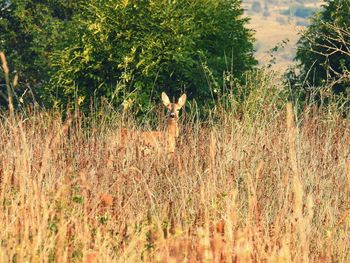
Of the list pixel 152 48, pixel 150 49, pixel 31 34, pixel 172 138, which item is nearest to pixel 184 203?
pixel 172 138

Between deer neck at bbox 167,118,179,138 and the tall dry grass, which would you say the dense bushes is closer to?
deer neck at bbox 167,118,179,138

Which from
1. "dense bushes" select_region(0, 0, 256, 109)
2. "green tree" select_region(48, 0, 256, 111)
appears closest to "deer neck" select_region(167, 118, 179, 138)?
"dense bushes" select_region(0, 0, 256, 109)

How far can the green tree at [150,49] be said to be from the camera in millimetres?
17391

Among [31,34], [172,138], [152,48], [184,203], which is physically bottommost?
[31,34]

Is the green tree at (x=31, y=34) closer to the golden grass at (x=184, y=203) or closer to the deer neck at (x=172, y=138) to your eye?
the deer neck at (x=172, y=138)

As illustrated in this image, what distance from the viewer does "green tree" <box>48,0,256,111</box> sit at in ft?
57.1

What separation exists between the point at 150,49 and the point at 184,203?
39.4ft

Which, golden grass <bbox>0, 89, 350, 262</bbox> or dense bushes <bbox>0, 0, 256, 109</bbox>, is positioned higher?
golden grass <bbox>0, 89, 350, 262</bbox>

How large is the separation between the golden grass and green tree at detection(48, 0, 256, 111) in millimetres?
8586

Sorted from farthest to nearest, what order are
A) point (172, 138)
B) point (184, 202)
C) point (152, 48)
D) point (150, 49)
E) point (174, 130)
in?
point (152, 48) < point (150, 49) < point (174, 130) < point (172, 138) < point (184, 202)

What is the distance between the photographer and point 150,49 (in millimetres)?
17578

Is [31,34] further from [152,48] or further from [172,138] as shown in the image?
[172,138]

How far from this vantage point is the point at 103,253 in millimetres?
4773

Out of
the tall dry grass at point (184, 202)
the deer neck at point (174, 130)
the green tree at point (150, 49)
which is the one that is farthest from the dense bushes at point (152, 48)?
the tall dry grass at point (184, 202)
